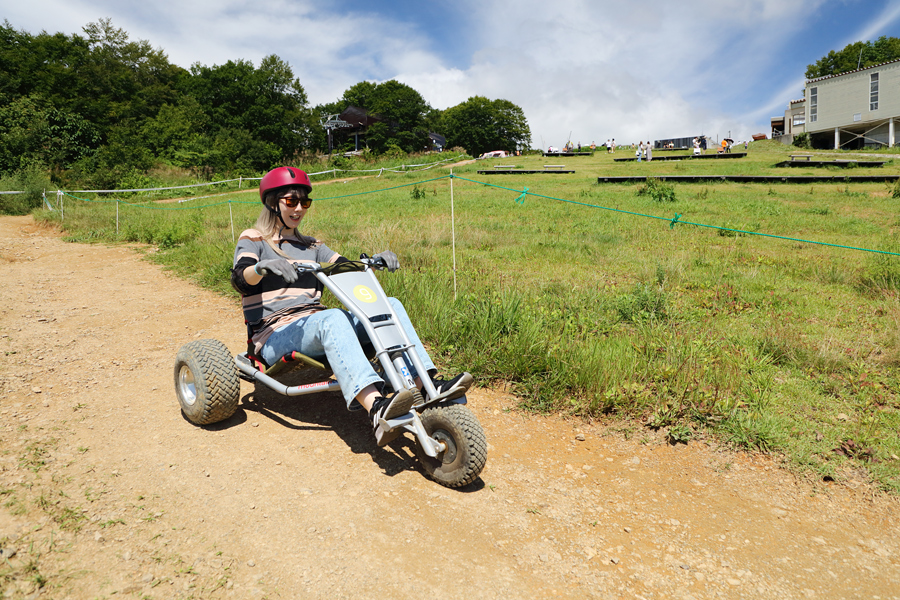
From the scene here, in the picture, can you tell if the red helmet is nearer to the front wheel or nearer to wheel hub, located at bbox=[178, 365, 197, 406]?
wheel hub, located at bbox=[178, 365, 197, 406]

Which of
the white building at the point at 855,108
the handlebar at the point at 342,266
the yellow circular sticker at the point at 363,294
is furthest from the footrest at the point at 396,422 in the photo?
the white building at the point at 855,108

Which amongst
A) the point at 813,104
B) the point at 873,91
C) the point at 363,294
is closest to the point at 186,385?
the point at 363,294

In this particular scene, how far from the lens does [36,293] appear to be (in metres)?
6.73

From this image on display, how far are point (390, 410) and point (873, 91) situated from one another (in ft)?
154

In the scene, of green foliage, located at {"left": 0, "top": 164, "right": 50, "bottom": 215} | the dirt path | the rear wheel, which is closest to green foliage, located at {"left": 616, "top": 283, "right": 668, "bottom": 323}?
the dirt path

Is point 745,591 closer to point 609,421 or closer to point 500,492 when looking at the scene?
point 500,492

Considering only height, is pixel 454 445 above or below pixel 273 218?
below

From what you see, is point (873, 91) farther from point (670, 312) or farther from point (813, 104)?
point (670, 312)

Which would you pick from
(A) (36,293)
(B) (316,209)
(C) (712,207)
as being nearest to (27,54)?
(B) (316,209)

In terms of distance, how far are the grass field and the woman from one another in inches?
54.2

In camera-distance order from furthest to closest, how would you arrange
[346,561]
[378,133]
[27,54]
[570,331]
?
[378,133] → [27,54] → [570,331] → [346,561]

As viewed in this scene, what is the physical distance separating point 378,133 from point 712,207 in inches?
1978

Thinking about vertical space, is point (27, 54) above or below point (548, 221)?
above

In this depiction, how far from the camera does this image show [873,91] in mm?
35969
